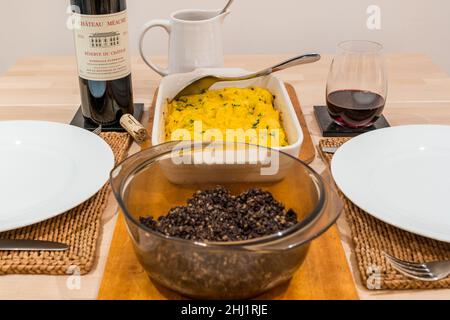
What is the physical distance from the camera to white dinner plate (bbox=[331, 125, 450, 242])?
2.64 feet

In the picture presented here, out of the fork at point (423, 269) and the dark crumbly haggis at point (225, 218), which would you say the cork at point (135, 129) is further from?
the fork at point (423, 269)

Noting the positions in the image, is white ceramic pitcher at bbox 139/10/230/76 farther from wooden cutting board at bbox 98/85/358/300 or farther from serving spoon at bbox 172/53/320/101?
wooden cutting board at bbox 98/85/358/300

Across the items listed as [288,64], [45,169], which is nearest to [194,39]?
[288,64]

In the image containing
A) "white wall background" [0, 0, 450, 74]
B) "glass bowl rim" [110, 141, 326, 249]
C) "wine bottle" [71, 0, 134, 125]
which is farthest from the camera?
"white wall background" [0, 0, 450, 74]

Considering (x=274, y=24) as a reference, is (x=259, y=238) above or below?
above

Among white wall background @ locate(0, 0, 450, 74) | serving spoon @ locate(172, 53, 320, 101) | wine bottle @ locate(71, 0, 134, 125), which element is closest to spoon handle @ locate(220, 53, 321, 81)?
serving spoon @ locate(172, 53, 320, 101)

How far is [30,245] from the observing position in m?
0.77

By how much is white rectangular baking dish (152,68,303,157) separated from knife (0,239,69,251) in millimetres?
254

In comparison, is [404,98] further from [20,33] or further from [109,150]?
[20,33]

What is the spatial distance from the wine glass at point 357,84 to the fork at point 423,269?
431 mm

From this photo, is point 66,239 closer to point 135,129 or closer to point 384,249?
point 135,129

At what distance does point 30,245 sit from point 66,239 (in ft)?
0.16

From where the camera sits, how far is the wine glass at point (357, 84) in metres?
1.10

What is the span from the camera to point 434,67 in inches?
59.3
